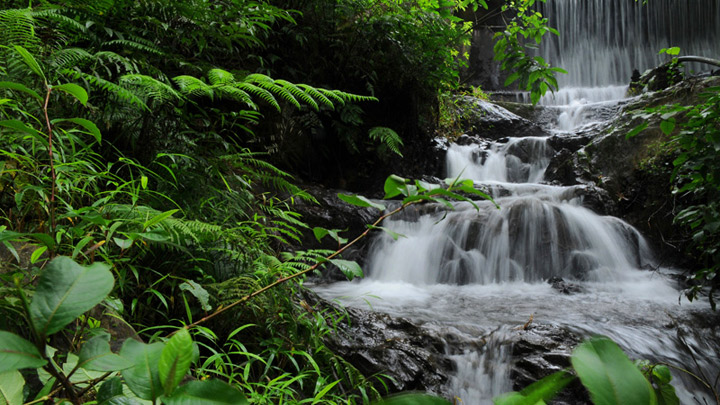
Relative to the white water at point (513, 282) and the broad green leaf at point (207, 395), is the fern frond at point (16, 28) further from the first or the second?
the white water at point (513, 282)

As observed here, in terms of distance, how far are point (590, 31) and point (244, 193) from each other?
18.5 meters

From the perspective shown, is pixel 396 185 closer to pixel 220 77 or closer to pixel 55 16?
pixel 220 77

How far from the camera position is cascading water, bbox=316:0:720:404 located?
2.79 m

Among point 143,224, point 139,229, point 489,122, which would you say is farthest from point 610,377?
point 489,122

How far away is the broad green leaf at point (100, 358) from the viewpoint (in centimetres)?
42

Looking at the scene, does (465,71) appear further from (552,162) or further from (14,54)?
(14,54)

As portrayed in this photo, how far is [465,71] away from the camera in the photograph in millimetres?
14664

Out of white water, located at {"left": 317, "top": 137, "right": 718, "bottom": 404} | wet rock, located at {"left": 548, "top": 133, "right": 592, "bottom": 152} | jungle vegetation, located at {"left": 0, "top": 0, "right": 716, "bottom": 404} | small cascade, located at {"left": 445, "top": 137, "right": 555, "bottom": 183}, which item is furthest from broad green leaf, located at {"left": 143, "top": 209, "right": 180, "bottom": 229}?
wet rock, located at {"left": 548, "top": 133, "right": 592, "bottom": 152}

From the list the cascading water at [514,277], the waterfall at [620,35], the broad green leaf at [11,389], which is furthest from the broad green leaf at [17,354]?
the waterfall at [620,35]

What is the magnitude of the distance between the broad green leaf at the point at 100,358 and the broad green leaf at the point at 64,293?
0.07 metres

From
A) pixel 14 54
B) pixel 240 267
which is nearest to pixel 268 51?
pixel 14 54

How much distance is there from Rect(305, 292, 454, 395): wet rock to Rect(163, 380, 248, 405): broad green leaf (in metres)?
2.09

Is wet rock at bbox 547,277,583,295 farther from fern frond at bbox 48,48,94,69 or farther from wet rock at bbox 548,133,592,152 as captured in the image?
fern frond at bbox 48,48,94,69

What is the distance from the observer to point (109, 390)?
50 cm
